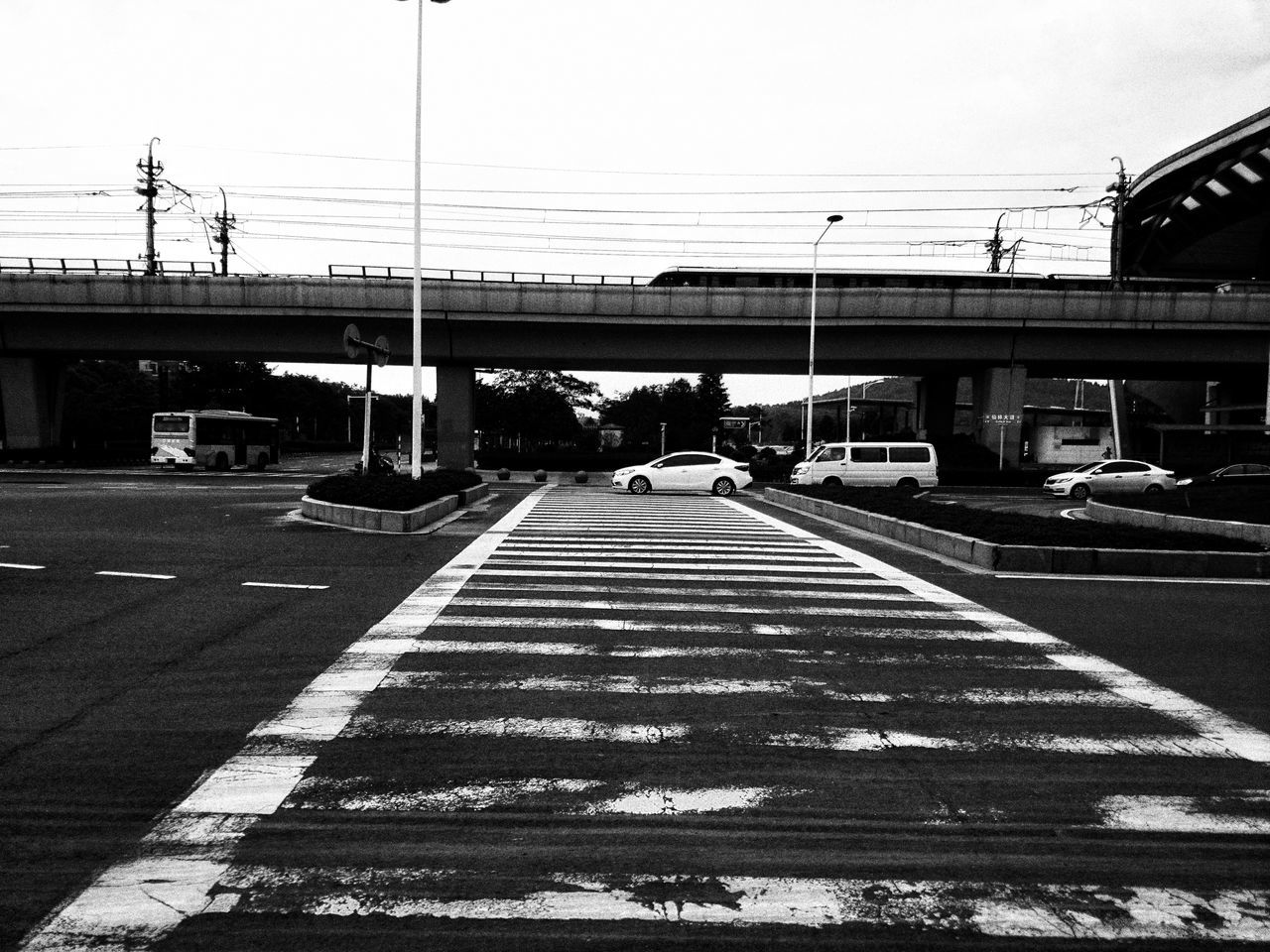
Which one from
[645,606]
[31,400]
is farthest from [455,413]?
[645,606]

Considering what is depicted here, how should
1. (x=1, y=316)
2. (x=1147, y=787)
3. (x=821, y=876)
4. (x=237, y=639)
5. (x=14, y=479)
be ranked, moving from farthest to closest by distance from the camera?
1. (x=1, y=316)
2. (x=14, y=479)
3. (x=237, y=639)
4. (x=1147, y=787)
5. (x=821, y=876)

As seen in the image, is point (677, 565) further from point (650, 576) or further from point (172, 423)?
point (172, 423)

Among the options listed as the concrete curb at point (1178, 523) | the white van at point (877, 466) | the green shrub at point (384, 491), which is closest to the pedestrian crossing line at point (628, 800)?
the concrete curb at point (1178, 523)

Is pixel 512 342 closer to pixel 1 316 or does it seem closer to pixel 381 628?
pixel 1 316

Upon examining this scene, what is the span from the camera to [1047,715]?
548 cm

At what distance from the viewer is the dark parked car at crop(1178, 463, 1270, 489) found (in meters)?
24.2

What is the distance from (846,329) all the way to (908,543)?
25.6 m

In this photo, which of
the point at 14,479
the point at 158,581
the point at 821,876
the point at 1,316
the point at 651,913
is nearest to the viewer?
the point at 651,913

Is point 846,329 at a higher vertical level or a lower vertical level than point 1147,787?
higher

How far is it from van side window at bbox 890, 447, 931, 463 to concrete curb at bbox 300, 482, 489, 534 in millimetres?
16867

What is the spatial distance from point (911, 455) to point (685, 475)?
25.9ft

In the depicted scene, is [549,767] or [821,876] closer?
[821,876]

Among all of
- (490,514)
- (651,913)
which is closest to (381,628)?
(651,913)

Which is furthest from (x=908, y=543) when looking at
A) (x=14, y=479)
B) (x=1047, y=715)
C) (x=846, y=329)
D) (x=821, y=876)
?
(x=14, y=479)
